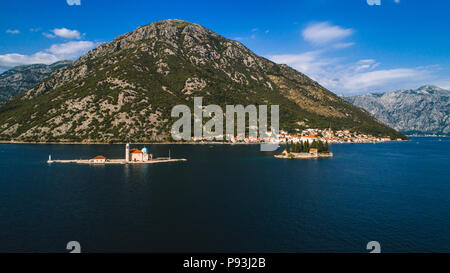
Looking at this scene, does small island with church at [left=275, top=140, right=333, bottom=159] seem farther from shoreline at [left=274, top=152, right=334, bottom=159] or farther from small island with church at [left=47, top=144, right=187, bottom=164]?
small island with church at [left=47, top=144, right=187, bottom=164]

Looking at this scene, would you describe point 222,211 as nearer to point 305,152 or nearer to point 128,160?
point 128,160

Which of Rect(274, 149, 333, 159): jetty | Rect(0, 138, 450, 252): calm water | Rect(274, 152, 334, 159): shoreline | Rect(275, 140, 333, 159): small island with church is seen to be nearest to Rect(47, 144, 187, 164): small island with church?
Rect(0, 138, 450, 252): calm water

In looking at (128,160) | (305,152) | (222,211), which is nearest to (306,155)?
(305,152)

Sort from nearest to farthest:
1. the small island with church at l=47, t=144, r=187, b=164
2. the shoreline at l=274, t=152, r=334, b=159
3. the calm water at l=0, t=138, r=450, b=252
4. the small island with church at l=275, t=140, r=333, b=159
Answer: the calm water at l=0, t=138, r=450, b=252 → the small island with church at l=47, t=144, r=187, b=164 → the shoreline at l=274, t=152, r=334, b=159 → the small island with church at l=275, t=140, r=333, b=159

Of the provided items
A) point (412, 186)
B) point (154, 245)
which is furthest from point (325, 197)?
point (154, 245)

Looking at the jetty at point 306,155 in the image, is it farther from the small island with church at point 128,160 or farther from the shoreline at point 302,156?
the small island with church at point 128,160

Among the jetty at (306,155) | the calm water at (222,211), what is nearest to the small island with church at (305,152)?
the jetty at (306,155)

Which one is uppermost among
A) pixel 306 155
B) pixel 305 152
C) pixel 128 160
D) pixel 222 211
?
pixel 305 152

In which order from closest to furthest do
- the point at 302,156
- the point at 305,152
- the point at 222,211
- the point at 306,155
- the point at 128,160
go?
the point at 222,211 → the point at 128,160 → the point at 302,156 → the point at 306,155 → the point at 305,152
